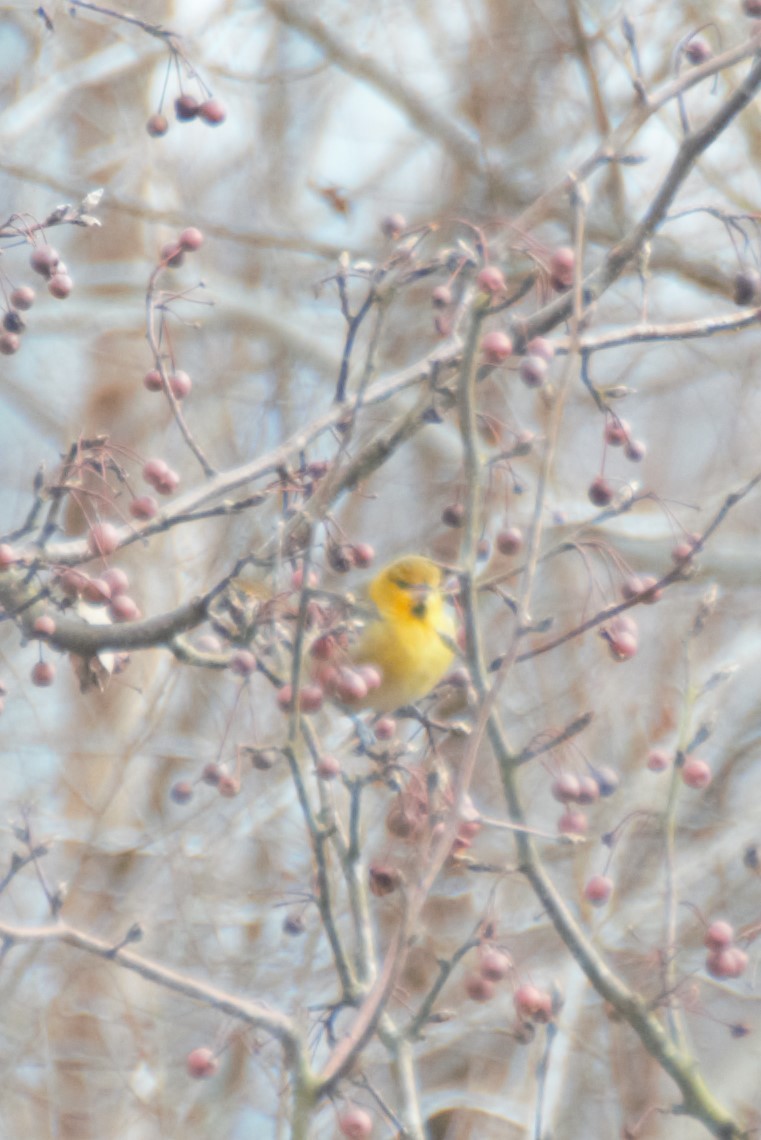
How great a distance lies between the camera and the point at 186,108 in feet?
10.4

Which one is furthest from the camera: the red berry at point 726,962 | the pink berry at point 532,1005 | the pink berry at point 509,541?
the pink berry at point 509,541

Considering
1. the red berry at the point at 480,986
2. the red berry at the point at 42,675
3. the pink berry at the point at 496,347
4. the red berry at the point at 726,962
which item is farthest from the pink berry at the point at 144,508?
the red berry at the point at 726,962

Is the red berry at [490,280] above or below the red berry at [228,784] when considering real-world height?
above

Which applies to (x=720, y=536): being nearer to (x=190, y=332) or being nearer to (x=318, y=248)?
(x=318, y=248)

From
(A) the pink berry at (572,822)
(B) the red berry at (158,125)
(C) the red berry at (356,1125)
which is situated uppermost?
(B) the red berry at (158,125)

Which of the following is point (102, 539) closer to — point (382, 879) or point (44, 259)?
point (44, 259)

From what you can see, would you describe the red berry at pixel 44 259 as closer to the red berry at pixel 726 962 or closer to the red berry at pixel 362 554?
the red berry at pixel 362 554

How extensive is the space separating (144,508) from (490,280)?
3.57 feet

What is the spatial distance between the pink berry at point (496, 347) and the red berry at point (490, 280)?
150 millimetres

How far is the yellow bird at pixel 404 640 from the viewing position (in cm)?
363

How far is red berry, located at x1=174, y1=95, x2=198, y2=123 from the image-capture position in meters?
3.16

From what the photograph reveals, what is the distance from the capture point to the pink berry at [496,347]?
7.61 feet

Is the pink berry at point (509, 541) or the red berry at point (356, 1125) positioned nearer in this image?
the red berry at point (356, 1125)

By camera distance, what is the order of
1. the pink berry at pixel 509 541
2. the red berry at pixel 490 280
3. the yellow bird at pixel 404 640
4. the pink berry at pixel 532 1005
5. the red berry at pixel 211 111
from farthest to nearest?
the yellow bird at pixel 404 640 < the red berry at pixel 211 111 < the pink berry at pixel 509 541 < the pink berry at pixel 532 1005 < the red berry at pixel 490 280
